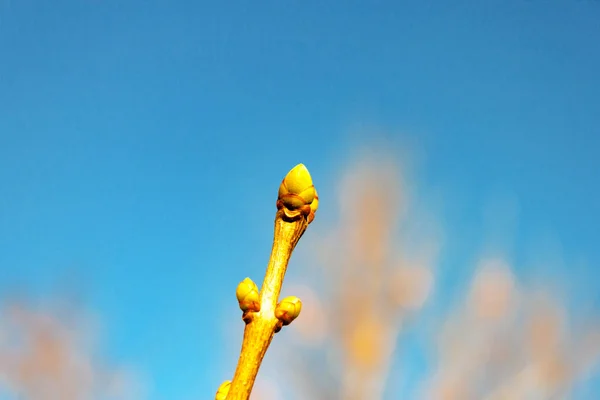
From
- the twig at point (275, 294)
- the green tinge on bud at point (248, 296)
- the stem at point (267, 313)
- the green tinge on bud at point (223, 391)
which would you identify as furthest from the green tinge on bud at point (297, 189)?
the green tinge on bud at point (223, 391)

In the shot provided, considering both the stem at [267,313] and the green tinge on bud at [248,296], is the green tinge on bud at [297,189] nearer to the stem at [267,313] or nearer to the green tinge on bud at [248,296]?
the stem at [267,313]

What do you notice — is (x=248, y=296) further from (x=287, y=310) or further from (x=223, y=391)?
→ (x=223, y=391)

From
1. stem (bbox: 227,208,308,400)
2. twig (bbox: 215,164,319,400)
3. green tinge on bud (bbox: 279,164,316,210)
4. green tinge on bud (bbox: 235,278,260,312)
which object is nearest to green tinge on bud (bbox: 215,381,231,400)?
twig (bbox: 215,164,319,400)

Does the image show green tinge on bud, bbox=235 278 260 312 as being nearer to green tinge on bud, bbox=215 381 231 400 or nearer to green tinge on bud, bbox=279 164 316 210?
green tinge on bud, bbox=215 381 231 400

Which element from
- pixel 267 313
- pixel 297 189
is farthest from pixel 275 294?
pixel 297 189

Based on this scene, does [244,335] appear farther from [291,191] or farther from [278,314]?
[291,191]

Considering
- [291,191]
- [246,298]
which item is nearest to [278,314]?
[246,298]
